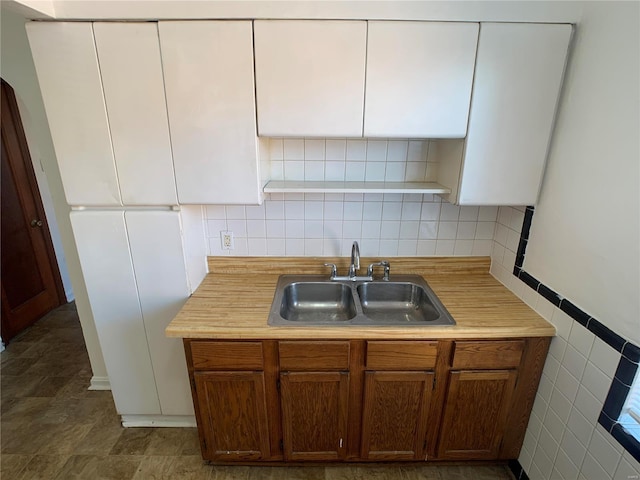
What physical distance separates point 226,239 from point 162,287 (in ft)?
1.39

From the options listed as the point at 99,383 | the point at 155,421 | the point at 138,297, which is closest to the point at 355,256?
the point at 138,297

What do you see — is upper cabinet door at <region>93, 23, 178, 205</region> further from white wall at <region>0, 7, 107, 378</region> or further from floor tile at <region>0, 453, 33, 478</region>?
floor tile at <region>0, 453, 33, 478</region>

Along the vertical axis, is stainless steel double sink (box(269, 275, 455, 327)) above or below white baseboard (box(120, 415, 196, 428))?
above

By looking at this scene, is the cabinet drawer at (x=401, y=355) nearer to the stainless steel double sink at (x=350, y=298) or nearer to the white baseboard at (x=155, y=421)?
the stainless steel double sink at (x=350, y=298)

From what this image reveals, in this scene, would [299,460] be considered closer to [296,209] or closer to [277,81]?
[296,209]

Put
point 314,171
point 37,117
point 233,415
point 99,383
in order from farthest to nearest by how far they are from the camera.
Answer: point 99,383, point 314,171, point 37,117, point 233,415

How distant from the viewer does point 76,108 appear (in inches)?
55.7

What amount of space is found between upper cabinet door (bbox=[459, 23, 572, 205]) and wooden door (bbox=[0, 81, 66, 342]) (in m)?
3.54

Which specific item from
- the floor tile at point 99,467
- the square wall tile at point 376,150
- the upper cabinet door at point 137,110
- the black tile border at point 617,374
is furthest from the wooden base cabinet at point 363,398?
the square wall tile at point 376,150

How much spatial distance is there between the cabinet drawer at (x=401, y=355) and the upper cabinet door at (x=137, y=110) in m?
1.17

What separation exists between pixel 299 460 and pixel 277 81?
1.83m

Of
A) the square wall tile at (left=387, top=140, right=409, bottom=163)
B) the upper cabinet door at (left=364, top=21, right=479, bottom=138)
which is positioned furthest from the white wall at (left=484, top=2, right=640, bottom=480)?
the square wall tile at (left=387, top=140, right=409, bottom=163)

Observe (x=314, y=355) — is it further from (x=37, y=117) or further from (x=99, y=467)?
(x=37, y=117)

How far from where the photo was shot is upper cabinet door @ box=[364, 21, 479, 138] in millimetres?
1327
